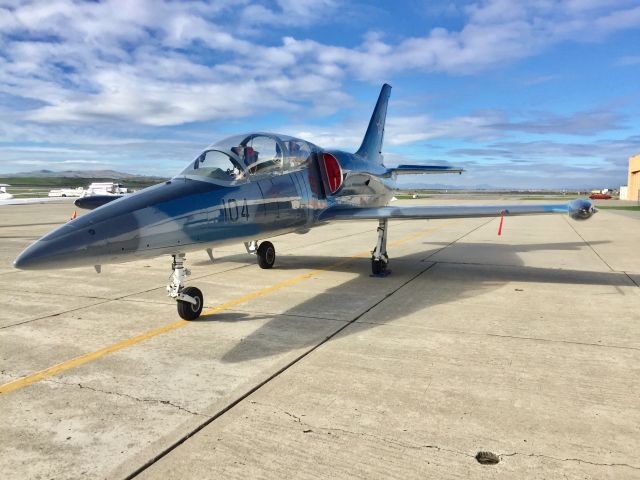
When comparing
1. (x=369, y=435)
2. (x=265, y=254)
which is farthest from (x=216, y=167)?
(x=369, y=435)

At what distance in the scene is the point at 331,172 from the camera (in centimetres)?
1059

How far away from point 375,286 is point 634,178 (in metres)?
85.2

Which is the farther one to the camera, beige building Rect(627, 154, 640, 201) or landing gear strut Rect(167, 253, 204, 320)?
beige building Rect(627, 154, 640, 201)

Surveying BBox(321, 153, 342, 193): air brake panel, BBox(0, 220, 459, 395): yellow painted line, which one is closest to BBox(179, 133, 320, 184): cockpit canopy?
BBox(321, 153, 342, 193): air brake panel

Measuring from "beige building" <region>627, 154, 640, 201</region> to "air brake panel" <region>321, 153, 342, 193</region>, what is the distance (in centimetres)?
7936

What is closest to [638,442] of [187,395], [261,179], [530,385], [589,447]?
[589,447]

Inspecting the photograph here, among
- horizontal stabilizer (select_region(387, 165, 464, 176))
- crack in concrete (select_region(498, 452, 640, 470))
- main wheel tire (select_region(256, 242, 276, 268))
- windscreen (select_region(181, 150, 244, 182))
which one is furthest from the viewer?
horizontal stabilizer (select_region(387, 165, 464, 176))

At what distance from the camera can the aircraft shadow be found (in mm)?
5724

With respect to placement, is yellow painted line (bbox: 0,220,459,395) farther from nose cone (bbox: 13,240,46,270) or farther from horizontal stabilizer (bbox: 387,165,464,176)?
horizontal stabilizer (bbox: 387,165,464,176)

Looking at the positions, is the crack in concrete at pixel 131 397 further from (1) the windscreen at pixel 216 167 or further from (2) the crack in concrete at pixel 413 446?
(1) the windscreen at pixel 216 167

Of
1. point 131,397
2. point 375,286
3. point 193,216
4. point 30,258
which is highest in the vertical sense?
point 193,216

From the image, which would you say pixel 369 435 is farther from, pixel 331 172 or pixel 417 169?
pixel 417 169

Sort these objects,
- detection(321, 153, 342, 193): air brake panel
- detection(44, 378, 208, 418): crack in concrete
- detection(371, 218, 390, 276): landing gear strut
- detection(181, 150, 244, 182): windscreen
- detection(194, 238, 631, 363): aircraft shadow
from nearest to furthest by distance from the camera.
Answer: detection(44, 378, 208, 418): crack in concrete → detection(194, 238, 631, 363): aircraft shadow → detection(181, 150, 244, 182): windscreen → detection(371, 218, 390, 276): landing gear strut → detection(321, 153, 342, 193): air brake panel

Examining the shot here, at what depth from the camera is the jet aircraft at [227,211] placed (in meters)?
5.26
